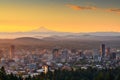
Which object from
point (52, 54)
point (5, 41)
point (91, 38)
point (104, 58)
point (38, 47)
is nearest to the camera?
point (104, 58)

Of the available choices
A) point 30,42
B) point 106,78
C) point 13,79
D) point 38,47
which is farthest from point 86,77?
point 30,42

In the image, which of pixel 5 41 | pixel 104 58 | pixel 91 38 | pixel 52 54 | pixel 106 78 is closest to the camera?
pixel 106 78

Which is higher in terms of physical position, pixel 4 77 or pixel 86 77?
pixel 4 77

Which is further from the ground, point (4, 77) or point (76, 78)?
point (4, 77)

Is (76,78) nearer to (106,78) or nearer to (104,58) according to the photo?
(106,78)

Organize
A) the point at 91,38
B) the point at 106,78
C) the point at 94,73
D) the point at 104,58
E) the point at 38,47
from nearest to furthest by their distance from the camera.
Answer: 1. the point at 106,78
2. the point at 94,73
3. the point at 104,58
4. the point at 38,47
5. the point at 91,38

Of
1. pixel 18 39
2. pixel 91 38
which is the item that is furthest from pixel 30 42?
pixel 91 38

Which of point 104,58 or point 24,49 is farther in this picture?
point 24,49

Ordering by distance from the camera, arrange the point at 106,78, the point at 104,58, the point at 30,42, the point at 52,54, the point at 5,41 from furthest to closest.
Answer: the point at 30,42, the point at 5,41, the point at 52,54, the point at 104,58, the point at 106,78

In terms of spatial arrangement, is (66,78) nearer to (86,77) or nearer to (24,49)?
(86,77)
